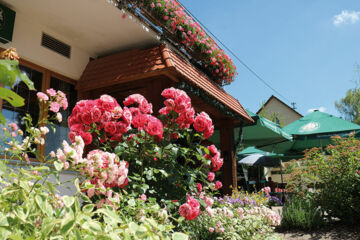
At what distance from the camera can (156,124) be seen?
2.54 metres

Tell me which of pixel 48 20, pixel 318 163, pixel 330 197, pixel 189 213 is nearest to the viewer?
pixel 189 213

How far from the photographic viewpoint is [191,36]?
571 cm

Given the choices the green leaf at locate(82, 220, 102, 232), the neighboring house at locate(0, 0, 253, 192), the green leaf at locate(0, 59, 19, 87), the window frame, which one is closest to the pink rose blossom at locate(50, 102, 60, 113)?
the green leaf at locate(82, 220, 102, 232)

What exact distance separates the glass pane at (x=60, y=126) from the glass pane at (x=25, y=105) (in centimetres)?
31

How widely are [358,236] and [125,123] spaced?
13.3 ft

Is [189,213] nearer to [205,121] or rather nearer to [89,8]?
[205,121]

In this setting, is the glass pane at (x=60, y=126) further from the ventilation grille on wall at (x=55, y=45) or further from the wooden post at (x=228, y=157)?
the wooden post at (x=228, y=157)

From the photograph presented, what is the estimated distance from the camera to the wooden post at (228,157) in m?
7.29

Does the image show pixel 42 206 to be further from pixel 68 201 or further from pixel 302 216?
pixel 302 216

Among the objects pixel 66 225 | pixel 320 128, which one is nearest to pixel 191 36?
pixel 66 225

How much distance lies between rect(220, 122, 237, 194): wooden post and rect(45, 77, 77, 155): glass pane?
12.6 feet

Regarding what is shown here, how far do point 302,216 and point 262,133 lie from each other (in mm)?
4329

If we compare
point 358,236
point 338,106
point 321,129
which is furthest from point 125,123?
point 338,106

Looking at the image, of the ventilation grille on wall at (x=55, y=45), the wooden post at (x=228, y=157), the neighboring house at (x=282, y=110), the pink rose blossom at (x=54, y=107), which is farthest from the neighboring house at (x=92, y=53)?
the neighboring house at (x=282, y=110)
